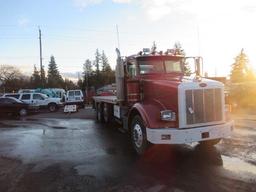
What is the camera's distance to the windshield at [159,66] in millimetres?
11305

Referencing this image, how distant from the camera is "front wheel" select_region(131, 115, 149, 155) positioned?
963 cm

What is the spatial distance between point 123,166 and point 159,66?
374 cm

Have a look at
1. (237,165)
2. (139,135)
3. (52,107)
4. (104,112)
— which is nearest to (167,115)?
(139,135)

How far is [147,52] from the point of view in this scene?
1158 centimetres

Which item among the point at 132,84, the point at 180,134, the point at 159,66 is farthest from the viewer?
the point at 159,66

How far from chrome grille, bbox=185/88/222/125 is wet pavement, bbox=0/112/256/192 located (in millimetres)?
993

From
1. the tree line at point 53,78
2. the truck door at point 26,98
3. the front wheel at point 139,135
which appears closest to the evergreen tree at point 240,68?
the tree line at point 53,78

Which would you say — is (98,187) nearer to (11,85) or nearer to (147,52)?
(147,52)

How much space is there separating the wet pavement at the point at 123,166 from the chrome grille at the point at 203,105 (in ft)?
3.26

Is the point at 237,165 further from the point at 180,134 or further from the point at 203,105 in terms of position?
the point at 203,105

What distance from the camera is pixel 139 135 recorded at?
9.88 meters

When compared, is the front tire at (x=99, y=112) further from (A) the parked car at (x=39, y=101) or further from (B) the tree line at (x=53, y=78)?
(B) the tree line at (x=53, y=78)

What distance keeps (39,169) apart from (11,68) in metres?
112

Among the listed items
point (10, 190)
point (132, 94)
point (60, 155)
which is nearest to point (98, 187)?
point (10, 190)
